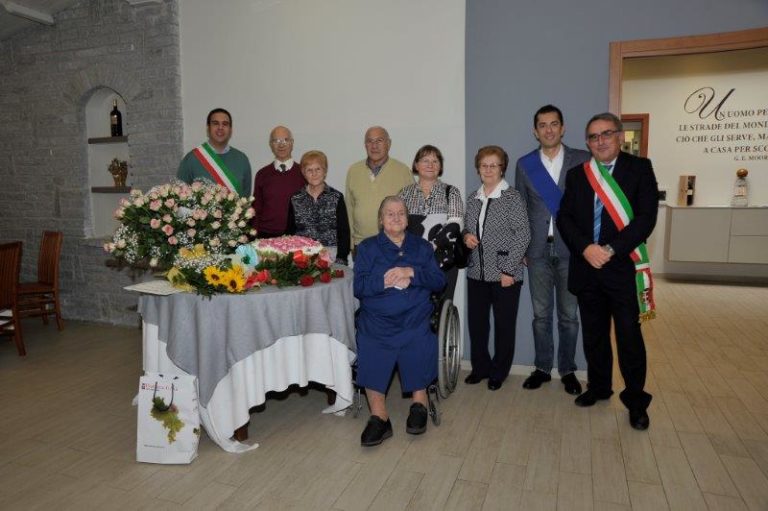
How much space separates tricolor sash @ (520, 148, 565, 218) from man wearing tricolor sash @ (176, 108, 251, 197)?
199 cm

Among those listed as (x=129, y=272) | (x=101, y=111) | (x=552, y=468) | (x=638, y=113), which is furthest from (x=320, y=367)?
(x=638, y=113)

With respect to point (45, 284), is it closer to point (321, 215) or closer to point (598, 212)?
point (321, 215)

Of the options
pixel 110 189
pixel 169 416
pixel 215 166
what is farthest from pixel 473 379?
pixel 110 189

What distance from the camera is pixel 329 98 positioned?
405cm

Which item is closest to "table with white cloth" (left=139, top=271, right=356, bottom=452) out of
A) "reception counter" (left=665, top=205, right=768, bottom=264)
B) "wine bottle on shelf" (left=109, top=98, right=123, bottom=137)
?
"wine bottle on shelf" (left=109, top=98, right=123, bottom=137)

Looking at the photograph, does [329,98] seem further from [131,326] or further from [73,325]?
[73,325]

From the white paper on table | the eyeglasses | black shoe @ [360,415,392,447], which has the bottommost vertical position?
black shoe @ [360,415,392,447]

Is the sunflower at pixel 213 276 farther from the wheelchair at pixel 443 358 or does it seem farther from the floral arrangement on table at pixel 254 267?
the wheelchair at pixel 443 358

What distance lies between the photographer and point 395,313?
2732 mm

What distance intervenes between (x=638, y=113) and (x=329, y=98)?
15.7ft

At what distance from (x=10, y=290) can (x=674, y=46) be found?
4.76 metres

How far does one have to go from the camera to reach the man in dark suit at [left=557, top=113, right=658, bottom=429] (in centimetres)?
275

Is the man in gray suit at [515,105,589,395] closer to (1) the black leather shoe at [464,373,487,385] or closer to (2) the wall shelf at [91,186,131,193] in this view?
(1) the black leather shoe at [464,373,487,385]

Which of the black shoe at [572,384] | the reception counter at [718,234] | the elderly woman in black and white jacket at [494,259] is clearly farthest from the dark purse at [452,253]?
the reception counter at [718,234]
